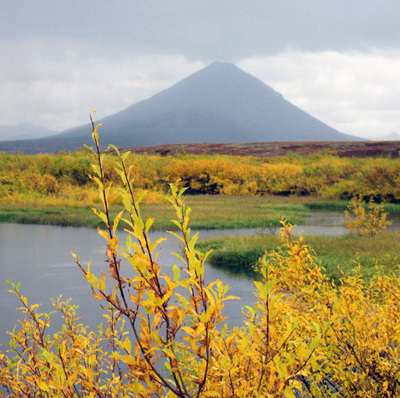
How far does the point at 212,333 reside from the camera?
159cm

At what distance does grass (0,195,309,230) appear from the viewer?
53.0 ft

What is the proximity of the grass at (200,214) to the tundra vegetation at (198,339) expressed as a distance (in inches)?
454

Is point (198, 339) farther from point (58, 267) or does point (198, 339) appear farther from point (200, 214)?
point (200, 214)

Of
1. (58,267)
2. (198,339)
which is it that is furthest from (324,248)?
(198,339)

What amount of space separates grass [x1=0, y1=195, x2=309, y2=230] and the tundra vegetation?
11543 millimetres

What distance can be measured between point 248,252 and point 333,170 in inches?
669

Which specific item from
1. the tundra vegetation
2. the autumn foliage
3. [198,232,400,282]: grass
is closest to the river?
[198,232,400,282]: grass

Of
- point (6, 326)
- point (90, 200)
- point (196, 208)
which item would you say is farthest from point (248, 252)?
point (90, 200)

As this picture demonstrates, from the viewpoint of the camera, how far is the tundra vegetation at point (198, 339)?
1.57m

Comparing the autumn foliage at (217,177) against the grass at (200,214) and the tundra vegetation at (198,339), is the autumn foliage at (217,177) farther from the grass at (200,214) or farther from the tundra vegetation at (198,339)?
the tundra vegetation at (198,339)

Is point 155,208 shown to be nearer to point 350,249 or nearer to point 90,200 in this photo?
point 90,200

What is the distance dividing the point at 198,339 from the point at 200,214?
16.1 m

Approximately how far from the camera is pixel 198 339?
5.11 feet

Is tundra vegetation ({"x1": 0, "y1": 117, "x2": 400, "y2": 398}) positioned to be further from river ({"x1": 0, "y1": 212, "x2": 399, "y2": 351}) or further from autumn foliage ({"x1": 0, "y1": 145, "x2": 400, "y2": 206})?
autumn foliage ({"x1": 0, "y1": 145, "x2": 400, "y2": 206})
